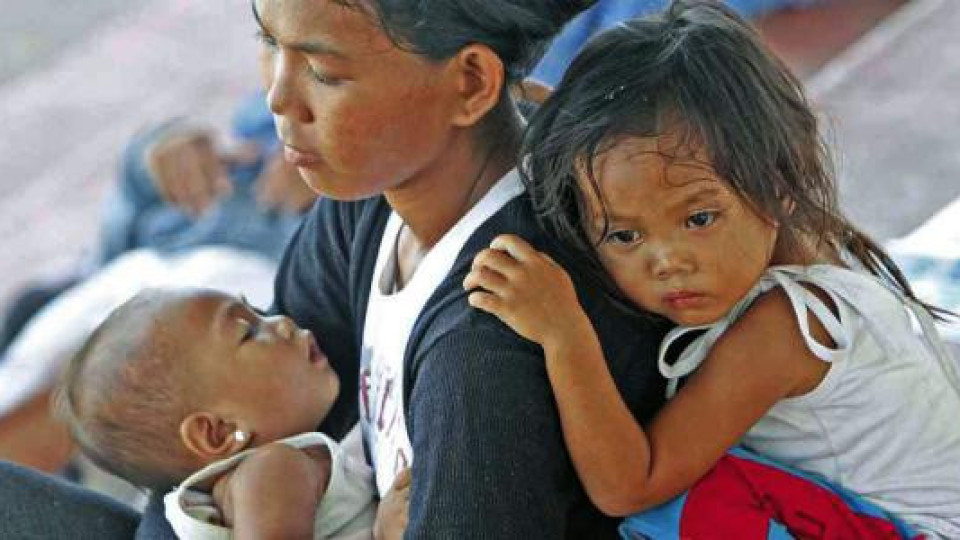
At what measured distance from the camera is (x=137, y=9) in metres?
4.36

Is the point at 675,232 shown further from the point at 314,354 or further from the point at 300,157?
the point at 314,354

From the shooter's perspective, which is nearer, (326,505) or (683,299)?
(683,299)

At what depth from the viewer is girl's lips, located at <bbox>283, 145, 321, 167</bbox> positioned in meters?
1.47

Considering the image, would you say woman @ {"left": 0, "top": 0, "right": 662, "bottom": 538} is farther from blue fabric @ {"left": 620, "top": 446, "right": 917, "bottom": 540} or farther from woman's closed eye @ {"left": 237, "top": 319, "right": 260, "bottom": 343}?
woman's closed eye @ {"left": 237, "top": 319, "right": 260, "bottom": 343}

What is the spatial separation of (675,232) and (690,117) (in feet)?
0.33

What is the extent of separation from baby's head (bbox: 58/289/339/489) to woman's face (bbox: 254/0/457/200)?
295mm

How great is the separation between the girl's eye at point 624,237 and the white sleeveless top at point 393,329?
11 centimetres

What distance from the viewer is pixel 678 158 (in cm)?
137

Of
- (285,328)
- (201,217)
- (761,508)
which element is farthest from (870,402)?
(201,217)

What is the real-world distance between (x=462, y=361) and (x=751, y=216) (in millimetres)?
278

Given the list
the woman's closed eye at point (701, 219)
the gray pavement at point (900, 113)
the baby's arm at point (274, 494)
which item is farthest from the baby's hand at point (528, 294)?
the gray pavement at point (900, 113)

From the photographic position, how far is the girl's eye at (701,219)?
1.39 m

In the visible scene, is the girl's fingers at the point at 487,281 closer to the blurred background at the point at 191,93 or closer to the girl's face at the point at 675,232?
the girl's face at the point at 675,232

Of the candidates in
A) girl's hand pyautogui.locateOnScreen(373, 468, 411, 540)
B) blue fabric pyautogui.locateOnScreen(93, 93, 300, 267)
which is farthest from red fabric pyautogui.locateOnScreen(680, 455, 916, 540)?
blue fabric pyautogui.locateOnScreen(93, 93, 300, 267)
